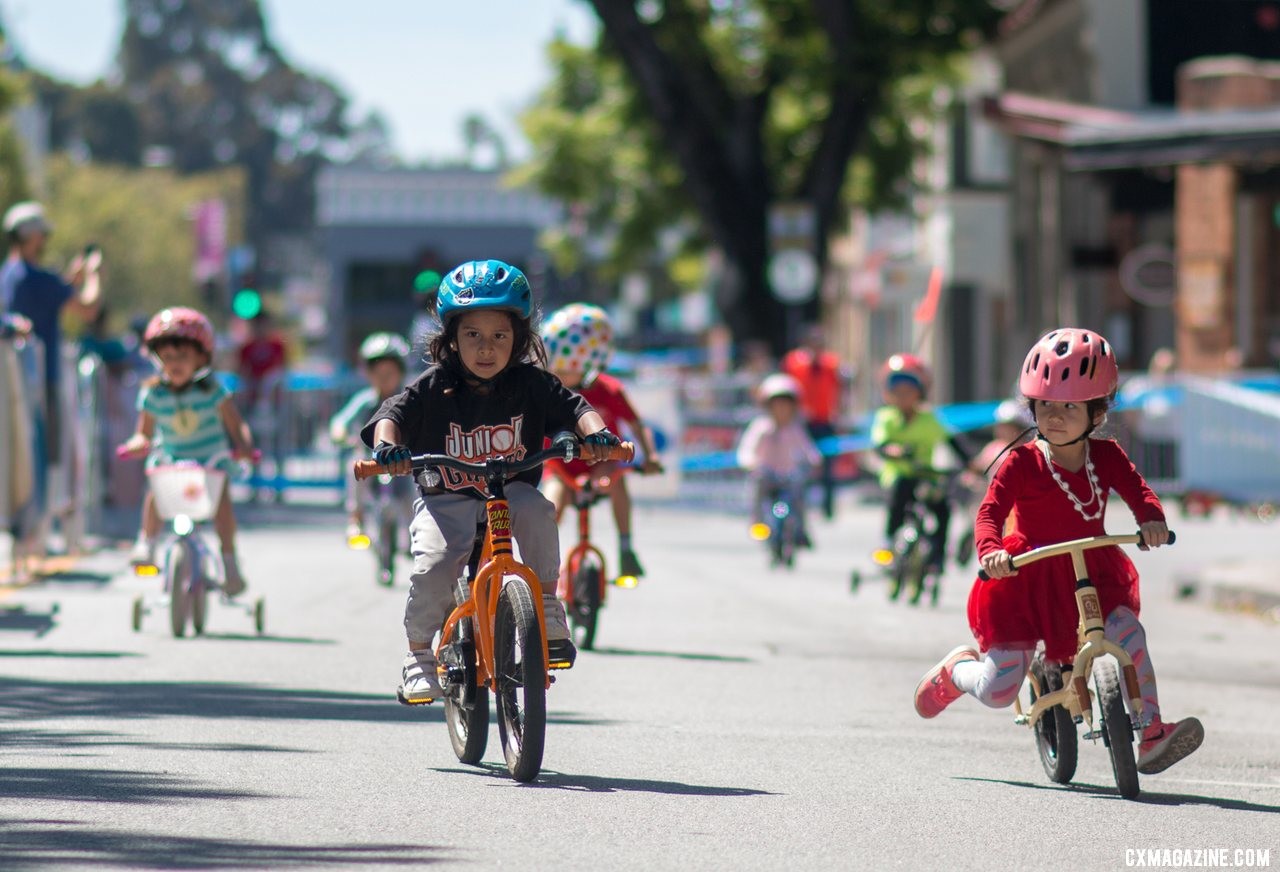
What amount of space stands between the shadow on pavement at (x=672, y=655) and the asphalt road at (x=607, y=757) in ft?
0.11

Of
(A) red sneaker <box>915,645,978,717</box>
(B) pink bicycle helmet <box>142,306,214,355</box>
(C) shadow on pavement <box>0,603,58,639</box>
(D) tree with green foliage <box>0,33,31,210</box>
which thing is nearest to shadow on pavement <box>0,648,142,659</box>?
(C) shadow on pavement <box>0,603,58,639</box>

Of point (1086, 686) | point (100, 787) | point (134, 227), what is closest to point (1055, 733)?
point (1086, 686)

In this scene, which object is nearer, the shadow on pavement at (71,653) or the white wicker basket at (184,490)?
the shadow on pavement at (71,653)

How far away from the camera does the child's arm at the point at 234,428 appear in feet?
40.5

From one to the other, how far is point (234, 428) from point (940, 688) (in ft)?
16.9

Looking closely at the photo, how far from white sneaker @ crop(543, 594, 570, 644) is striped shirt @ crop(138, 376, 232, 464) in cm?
483

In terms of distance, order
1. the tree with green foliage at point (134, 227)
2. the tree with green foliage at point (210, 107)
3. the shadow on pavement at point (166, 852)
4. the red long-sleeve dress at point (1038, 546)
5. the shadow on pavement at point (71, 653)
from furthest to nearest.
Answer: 1. the tree with green foliage at point (210, 107)
2. the tree with green foliage at point (134, 227)
3. the shadow on pavement at point (71, 653)
4. the red long-sleeve dress at point (1038, 546)
5. the shadow on pavement at point (166, 852)

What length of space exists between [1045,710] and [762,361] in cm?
2113

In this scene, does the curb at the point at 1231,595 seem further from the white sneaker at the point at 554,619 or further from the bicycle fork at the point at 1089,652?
the white sneaker at the point at 554,619

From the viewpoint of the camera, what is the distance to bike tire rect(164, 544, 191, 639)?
12312 mm

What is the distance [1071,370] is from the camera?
7895 mm

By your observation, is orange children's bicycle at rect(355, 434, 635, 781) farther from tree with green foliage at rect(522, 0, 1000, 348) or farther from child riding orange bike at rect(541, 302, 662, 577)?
tree with green foliage at rect(522, 0, 1000, 348)

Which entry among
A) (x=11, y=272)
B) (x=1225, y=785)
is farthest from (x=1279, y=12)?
(x=1225, y=785)

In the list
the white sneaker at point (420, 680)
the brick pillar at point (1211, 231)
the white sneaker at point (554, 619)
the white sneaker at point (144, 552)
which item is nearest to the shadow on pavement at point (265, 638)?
the white sneaker at point (144, 552)
